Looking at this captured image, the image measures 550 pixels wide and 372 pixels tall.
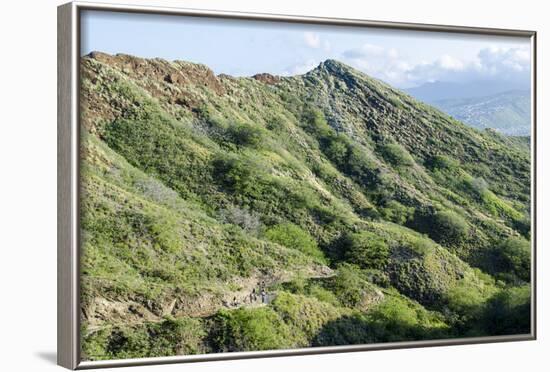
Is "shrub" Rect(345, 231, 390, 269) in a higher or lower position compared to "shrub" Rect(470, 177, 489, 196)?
lower

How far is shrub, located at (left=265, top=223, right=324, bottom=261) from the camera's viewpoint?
10.5 m

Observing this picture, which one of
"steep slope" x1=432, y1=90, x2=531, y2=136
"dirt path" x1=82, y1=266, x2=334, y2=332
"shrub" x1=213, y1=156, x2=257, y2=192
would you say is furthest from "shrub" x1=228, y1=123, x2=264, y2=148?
"steep slope" x1=432, y1=90, x2=531, y2=136

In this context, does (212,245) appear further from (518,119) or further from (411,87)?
(518,119)

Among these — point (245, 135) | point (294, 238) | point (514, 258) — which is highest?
point (245, 135)

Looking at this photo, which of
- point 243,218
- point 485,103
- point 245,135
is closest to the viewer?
point 243,218

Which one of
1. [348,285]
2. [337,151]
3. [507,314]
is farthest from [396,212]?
[507,314]

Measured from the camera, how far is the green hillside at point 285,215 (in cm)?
962

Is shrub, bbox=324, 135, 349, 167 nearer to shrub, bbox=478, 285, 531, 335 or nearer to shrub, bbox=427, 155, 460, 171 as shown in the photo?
shrub, bbox=427, 155, 460, 171

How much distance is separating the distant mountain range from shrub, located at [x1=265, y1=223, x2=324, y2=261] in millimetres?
2301

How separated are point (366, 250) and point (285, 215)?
98 centimetres

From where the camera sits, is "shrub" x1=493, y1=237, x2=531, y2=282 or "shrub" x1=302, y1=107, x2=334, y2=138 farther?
"shrub" x1=493, y1=237, x2=531, y2=282

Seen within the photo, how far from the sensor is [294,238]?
10.7 metres

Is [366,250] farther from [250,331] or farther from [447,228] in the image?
[250,331]

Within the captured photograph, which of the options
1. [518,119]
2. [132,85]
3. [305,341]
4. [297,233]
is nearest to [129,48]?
[132,85]
